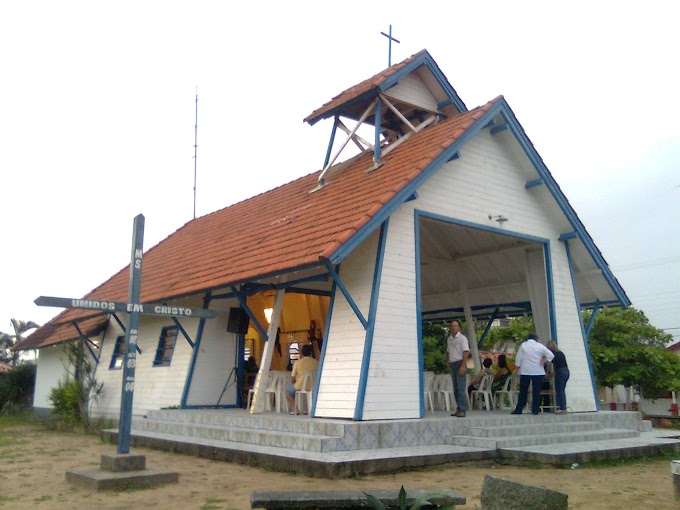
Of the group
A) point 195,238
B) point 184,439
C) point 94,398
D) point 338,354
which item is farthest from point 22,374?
point 338,354

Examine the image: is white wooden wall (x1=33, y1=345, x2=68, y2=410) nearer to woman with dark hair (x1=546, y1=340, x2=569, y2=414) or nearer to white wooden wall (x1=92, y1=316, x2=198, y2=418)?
white wooden wall (x1=92, y1=316, x2=198, y2=418)

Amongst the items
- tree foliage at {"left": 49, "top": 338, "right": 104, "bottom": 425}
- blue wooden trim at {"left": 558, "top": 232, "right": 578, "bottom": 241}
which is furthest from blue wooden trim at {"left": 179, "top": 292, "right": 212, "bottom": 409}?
blue wooden trim at {"left": 558, "top": 232, "right": 578, "bottom": 241}

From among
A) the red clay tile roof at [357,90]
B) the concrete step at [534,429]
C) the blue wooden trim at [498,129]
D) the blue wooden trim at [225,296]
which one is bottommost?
the concrete step at [534,429]

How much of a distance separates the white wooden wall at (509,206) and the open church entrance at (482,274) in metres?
0.23

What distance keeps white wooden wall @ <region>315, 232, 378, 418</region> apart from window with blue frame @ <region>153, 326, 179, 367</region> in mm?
5747

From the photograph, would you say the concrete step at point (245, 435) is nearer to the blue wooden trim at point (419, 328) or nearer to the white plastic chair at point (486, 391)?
the blue wooden trim at point (419, 328)

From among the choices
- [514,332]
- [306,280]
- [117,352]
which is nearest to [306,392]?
[306,280]

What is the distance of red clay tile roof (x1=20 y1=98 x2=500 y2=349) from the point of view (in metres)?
10.4

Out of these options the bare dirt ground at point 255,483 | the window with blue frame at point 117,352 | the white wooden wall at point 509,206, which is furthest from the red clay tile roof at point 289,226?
the bare dirt ground at point 255,483

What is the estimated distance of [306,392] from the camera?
11445 millimetres

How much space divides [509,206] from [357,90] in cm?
388

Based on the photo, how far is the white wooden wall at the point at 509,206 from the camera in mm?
11820

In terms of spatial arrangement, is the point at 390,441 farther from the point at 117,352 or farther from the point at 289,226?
the point at 117,352

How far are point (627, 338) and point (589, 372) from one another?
13434mm
